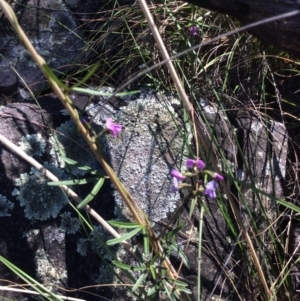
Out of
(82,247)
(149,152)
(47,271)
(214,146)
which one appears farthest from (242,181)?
(47,271)

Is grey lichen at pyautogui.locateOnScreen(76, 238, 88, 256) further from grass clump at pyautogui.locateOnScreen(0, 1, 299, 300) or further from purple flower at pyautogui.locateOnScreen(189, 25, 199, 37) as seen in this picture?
purple flower at pyautogui.locateOnScreen(189, 25, 199, 37)

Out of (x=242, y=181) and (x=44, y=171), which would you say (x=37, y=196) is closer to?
(x=44, y=171)

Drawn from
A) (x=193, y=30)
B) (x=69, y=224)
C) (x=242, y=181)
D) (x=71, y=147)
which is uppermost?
(x=193, y=30)

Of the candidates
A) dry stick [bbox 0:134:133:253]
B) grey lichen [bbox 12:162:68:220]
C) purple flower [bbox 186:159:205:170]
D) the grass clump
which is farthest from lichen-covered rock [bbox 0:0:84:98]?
purple flower [bbox 186:159:205:170]

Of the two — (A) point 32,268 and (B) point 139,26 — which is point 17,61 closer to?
(B) point 139,26

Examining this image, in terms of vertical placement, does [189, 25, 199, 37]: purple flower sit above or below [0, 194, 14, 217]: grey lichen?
above

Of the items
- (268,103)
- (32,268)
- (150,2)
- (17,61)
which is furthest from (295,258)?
(17,61)
